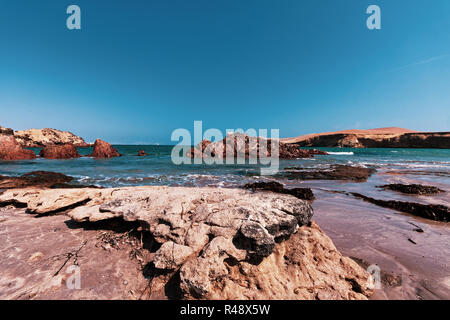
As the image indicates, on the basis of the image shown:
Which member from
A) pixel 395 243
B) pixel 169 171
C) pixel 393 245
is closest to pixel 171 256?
pixel 393 245

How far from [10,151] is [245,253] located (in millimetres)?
34805

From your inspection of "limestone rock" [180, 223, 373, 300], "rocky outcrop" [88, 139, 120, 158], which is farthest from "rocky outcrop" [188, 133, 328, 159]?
"limestone rock" [180, 223, 373, 300]

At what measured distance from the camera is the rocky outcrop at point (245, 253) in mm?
2475

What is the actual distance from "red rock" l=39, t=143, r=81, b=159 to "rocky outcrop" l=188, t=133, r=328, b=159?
18.9 m

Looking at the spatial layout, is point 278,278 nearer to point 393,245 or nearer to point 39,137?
point 393,245

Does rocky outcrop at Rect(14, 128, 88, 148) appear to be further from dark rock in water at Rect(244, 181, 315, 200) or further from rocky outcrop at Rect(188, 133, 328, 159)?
dark rock in water at Rect(244, 181, 315, 200)

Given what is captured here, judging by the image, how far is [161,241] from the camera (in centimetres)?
322

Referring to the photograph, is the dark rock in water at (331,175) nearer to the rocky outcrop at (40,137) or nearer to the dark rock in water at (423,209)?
the dark rock in water at (423,209)

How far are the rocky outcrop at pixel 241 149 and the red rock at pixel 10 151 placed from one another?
23.2 meters

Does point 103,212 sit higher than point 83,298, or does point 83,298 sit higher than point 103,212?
point 103,212

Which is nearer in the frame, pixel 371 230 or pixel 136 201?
pixel 136 201
